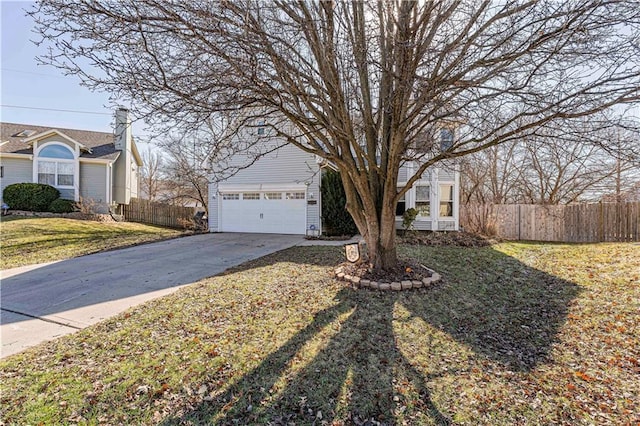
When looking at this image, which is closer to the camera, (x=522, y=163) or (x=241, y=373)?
(x=241, y=373)

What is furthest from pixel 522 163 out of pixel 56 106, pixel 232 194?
pixel 56 106

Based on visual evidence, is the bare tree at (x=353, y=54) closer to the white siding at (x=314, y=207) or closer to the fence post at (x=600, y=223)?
the white siding at (x=314, y=207)

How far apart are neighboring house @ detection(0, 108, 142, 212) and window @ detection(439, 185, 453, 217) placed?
15759 millimetres

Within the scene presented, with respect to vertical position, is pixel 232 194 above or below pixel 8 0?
below

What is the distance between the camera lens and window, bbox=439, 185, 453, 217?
12.6 m

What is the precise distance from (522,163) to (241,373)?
66.7ft

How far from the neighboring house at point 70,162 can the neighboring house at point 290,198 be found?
7013mm

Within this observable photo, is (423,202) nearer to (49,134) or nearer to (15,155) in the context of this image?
(49,134)

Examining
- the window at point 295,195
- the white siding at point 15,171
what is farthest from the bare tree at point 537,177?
the white siding at point 15,171

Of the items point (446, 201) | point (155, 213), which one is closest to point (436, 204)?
point (446, 201)

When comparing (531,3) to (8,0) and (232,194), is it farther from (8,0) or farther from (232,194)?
(232,194)

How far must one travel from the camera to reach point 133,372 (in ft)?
9.72

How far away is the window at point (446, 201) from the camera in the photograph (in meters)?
12.6

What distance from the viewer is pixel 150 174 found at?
95.0 feet
